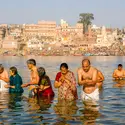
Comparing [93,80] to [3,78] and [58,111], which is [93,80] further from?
[3,78]

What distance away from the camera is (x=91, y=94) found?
11.5m

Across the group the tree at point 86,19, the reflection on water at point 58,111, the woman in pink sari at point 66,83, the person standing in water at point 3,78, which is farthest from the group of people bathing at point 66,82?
the tree at point 86,19

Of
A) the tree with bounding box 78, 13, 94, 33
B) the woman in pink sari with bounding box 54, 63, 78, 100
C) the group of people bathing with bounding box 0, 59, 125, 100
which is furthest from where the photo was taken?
the tree with bounding box 78, 13, 94, 33

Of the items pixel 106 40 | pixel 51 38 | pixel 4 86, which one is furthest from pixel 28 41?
pixel 4 86

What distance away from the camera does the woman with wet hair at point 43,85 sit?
1245 centimetres

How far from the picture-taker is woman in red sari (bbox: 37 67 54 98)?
12.4 m

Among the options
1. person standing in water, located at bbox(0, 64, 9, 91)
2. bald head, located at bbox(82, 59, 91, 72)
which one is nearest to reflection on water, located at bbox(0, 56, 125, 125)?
person standing in water, located at bbox(0, 64, 9, 91)

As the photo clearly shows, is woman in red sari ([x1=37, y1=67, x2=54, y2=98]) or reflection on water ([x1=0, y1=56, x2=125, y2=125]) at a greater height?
woman in red sari ([x1=37, y1=67, x2=54, y2=98])

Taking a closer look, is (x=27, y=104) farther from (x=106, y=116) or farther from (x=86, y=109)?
(x=106, y=116)

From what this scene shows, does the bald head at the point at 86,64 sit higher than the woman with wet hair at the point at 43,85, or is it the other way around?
the bald head at the point at 86,64

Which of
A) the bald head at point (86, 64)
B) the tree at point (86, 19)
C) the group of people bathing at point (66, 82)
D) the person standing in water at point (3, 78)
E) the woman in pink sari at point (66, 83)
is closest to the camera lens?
the bald head at point (86, 64)

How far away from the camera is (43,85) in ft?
40.9

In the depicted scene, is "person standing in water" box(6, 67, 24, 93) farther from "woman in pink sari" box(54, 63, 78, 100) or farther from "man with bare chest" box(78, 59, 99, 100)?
"man with bare chest" box(78, 59, 99, 100)

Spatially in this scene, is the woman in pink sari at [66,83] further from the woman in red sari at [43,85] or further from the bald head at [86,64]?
the woman in red sari at [43,85]
